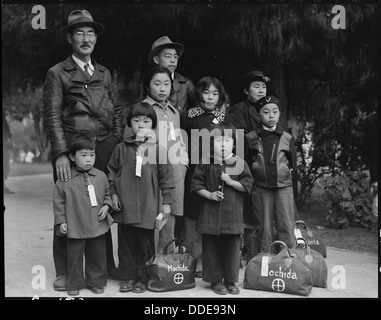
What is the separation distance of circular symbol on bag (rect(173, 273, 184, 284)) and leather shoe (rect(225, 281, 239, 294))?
0.31 meters

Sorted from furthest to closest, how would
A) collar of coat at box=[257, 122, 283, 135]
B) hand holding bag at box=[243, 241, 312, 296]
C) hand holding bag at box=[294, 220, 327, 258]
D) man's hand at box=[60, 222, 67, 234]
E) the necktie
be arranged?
hand holding bag at box=[294, 220, 327, 258] → collar of coat at box=[257, 122, 283, 135] → the necktie → hand holding bag at box=[243, 241, 312, 296] → man's hand at box=[60, 222, 67, 234]

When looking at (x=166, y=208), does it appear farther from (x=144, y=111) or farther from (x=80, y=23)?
(x=80, y=23)

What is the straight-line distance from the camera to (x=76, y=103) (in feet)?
12.3

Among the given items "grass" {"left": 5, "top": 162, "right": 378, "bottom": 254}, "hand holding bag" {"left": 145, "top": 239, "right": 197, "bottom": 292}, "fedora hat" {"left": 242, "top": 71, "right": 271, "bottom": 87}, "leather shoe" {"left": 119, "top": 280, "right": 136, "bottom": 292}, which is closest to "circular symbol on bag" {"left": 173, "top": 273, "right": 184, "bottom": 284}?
"hand holding bag" {"left": 145, "top": 239, "right": 197, "bottom": 292}

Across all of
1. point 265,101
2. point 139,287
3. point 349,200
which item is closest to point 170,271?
point 139,287

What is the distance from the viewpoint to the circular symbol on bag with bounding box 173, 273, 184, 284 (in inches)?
146

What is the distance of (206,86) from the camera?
13.1 ft

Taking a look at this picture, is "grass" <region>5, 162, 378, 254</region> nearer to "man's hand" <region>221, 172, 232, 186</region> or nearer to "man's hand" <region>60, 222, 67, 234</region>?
"man's hand" <region>221, 172, 232, 186</region>

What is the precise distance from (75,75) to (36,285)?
150 cm

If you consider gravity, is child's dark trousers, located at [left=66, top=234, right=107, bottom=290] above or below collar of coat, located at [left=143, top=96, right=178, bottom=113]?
below

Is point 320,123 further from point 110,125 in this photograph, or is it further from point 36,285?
point 36,285

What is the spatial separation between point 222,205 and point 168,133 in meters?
0.68

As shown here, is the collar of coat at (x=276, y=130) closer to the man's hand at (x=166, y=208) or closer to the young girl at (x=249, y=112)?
the young girl at (x=249, y=112)
